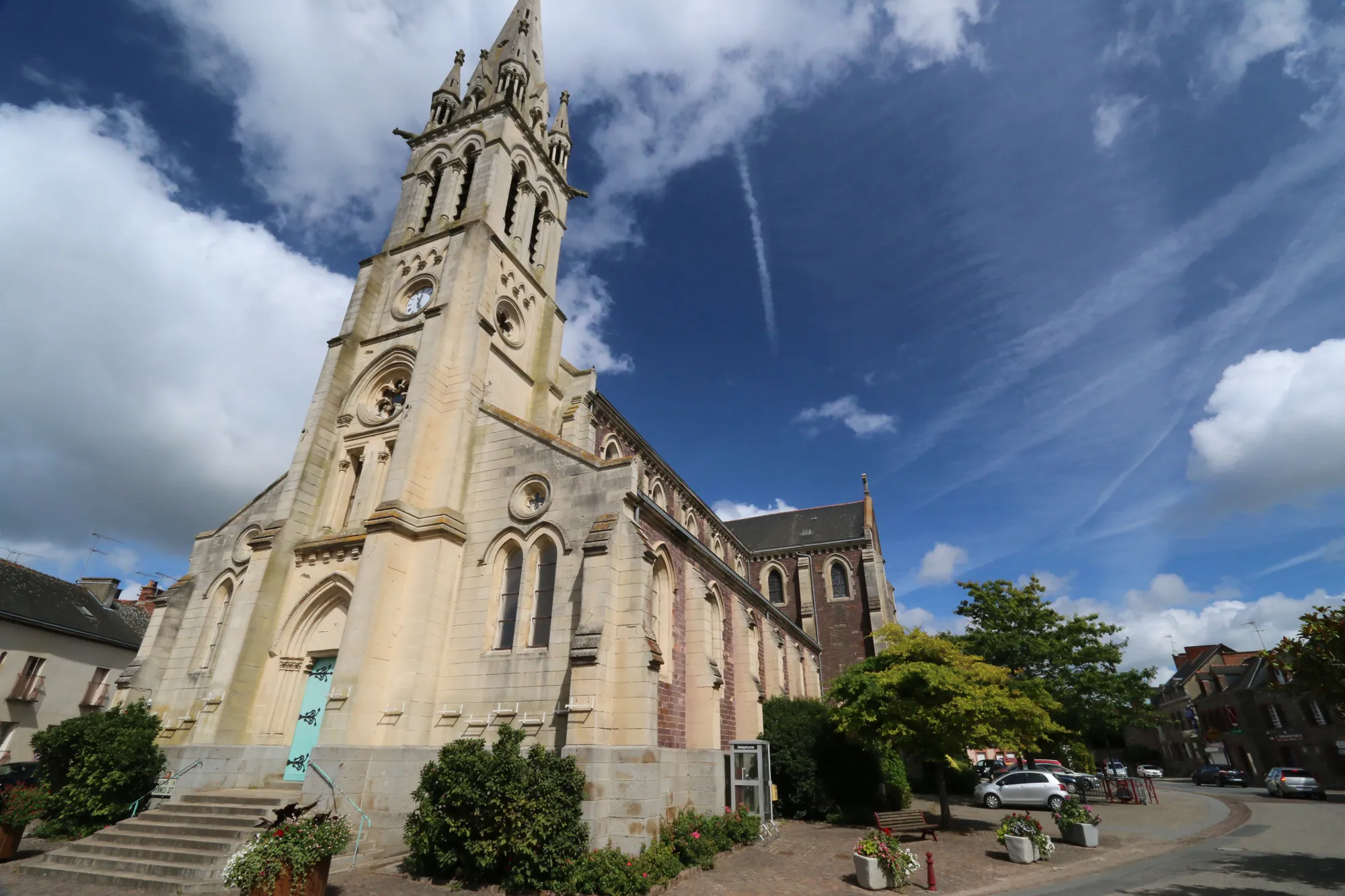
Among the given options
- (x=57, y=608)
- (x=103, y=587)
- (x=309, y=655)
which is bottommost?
(x=309, y=655)

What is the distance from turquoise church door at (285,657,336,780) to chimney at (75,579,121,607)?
24.6 meters

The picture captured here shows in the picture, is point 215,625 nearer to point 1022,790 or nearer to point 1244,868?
point 1244,868

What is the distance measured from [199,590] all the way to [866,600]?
101 feet

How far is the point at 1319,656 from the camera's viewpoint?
29.2 ft

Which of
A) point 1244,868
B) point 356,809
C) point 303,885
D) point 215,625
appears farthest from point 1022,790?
point 215,625

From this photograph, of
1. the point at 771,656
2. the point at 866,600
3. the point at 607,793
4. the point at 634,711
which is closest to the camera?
the point at 607,793

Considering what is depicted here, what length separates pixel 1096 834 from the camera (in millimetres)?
14523

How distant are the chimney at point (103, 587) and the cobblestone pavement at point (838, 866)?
23899mm

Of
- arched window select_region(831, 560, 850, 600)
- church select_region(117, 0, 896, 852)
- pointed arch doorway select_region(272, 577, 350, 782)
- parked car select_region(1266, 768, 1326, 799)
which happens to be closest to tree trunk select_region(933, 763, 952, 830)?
church select_region(117, 0, 896, 852)

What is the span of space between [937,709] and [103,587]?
3812 centimetres

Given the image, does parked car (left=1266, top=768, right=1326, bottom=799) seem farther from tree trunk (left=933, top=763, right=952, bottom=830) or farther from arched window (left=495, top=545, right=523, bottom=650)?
arched window (left=495, top=545, right=523, bottom=650)

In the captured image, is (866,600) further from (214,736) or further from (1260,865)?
(214,736)

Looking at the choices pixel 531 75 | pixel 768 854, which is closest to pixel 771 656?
pixel 768 854

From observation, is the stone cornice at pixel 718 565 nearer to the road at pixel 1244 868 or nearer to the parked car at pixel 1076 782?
the road at pixel 1244 868
